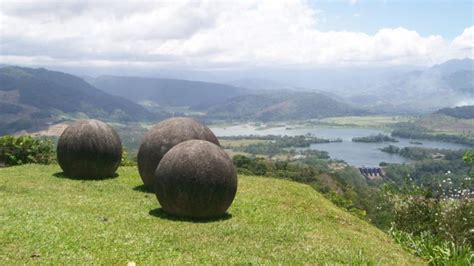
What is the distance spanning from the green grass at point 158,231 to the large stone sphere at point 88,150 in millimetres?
2024

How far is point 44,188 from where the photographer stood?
23.7 meters

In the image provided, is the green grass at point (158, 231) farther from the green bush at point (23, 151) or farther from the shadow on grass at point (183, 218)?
the green bush at point (23, 151)

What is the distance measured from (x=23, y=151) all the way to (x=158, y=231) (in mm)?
22490

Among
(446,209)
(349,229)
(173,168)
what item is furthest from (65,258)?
(446,209)

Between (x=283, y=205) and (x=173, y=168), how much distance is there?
658 centimetres

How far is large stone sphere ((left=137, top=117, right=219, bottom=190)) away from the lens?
23.1 meters

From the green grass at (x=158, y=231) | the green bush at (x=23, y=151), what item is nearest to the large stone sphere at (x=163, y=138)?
the green grass at (x=158, y=231)

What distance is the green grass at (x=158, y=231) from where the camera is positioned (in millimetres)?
13156

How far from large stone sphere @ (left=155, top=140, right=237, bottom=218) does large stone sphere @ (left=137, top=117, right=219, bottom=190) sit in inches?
153

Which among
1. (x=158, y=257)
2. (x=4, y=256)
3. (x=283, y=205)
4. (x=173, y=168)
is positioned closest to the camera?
(x=4, y=256)

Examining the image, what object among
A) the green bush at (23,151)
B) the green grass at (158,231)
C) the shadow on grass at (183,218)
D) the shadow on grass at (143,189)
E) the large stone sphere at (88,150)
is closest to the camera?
the green grass at (158,231)

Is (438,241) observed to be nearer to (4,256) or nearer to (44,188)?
(4,256)

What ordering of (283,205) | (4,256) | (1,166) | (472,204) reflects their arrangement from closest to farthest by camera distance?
(4,256) → (472,204) → (283,205) → (1,166)

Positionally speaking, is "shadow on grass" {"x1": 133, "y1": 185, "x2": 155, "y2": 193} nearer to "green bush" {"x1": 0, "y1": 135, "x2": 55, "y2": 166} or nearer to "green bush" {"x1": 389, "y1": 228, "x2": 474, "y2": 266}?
"green bush" {"x1": 389, "y1": 228, "x2": 474, "y2": 266}
